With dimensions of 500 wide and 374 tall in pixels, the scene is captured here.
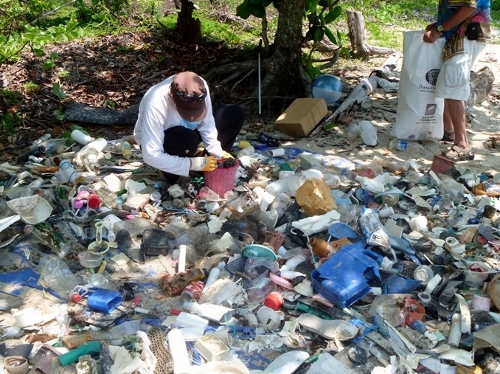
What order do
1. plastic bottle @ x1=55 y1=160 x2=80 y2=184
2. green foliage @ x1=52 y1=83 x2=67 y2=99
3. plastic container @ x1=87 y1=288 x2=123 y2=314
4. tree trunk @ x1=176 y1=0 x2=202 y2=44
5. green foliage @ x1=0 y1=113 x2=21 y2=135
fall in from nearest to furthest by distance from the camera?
plastic container @ x1=87 y1=288 x2=123 y2=314 → plastic bottle @ x1=55 y1=160 x2=80 y2=184 → green foliage @ x1=0 y1=113 x2=21 y2=135 → green foliage @ x1=52 y1=83 x2=67 y2=99 → tree trunk @ x1=176 y1=0 x2=202 y2=44

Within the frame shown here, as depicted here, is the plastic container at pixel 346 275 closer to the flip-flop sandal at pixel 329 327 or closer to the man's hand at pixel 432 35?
the flip-flop sandal at pixel 329 327

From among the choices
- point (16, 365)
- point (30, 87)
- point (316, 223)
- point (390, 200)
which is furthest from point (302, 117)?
point (16, 365)

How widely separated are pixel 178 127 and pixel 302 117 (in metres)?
1.85

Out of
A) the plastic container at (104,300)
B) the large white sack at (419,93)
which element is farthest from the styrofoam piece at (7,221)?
the large white sack at (419,93)

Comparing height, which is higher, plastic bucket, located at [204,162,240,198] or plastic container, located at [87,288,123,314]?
plastic bucket, located at [204,162,240,198]

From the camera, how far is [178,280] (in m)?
3.42

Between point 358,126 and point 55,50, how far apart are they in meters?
4.20

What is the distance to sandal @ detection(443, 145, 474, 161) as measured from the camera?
527 centimetres

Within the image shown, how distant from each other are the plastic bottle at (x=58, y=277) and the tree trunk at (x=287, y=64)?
368 cm

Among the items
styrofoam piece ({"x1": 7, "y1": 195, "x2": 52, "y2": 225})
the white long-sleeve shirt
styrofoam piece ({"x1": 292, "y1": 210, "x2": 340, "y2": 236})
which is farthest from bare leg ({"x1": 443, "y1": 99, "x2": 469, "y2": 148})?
styrofoam piece ({"x1": 7, "y1": 195, "x2": 52, "y2": 225})

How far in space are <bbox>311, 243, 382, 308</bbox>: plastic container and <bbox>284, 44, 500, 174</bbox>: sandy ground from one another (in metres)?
1.95

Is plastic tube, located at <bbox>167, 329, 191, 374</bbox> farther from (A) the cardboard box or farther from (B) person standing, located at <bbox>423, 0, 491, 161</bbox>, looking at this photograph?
(B) person standing, located at <bbox>423, 0, 491, 161</bbox>

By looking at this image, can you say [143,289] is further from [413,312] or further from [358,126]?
[358,126]

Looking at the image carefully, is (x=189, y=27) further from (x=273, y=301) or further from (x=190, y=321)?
(x=190, y=321)
